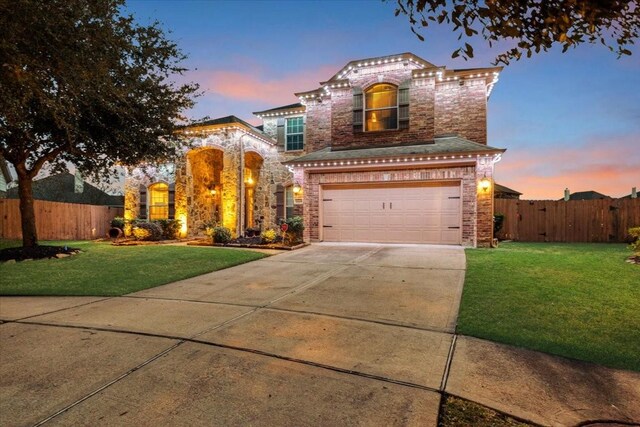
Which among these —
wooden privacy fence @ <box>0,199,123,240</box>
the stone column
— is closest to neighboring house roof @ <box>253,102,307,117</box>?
the stone column

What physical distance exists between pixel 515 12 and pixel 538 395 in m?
2.93

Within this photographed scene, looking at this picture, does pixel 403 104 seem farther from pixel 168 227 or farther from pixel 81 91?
pixel 168 227

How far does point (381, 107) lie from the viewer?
1451cm

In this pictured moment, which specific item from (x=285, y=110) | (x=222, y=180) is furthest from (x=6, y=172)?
(x=285, y=110)

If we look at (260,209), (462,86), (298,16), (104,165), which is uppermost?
(298,16)

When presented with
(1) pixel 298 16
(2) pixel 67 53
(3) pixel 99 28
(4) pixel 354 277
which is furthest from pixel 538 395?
(1) pixel 298 16

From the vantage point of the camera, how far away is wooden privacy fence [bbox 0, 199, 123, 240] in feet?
48.2

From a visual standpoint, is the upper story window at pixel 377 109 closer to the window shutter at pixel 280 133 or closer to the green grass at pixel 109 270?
the window shutter at pixel 280 133

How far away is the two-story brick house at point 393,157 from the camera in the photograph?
39.7 feet

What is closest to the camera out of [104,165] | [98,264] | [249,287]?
[249,287]

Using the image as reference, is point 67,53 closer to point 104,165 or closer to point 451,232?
point 104,165

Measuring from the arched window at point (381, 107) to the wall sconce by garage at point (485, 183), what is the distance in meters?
4.29

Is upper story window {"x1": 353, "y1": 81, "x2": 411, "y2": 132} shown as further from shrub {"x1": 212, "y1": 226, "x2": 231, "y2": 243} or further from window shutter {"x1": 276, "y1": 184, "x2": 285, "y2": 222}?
shrub {"x1": 212, "y1": 226, "x2": 231, "y2": 243}

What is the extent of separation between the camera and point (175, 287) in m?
6.29
